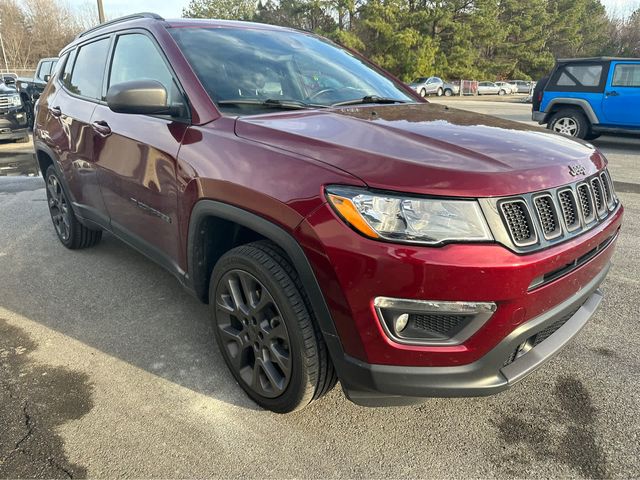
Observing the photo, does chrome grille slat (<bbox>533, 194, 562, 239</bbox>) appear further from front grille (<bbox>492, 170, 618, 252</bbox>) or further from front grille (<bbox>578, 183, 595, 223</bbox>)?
front grille (<bbox>578, 183, 595, 223</bbox>)

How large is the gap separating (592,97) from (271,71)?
9.24 metres

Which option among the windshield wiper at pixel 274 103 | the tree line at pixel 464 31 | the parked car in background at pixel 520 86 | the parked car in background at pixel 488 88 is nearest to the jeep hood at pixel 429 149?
the windshield wiper at pixel 274 103

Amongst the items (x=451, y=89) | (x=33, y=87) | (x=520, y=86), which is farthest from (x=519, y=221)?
(x=520, y=86)

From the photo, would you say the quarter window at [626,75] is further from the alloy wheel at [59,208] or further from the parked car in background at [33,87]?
the parked car in background at [33,87]

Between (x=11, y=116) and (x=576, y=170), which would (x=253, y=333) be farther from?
(x=11, y=116)

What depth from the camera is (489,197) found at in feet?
5.23

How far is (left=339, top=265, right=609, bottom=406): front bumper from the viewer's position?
5.56 ft

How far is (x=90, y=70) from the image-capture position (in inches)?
144

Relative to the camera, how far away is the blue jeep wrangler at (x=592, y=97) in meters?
9.27

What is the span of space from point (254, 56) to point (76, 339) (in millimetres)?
1998

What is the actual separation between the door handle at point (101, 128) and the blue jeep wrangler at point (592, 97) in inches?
361

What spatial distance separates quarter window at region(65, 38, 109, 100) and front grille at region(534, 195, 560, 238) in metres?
2.99

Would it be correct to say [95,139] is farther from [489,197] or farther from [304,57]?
[489,197]

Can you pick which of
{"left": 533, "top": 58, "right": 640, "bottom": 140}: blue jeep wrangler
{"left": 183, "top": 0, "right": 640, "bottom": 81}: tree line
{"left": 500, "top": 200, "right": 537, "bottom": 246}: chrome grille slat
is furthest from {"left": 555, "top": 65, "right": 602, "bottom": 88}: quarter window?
{"left": 183, "top": 0, "right": 640, "bottom": 81}: tree line
